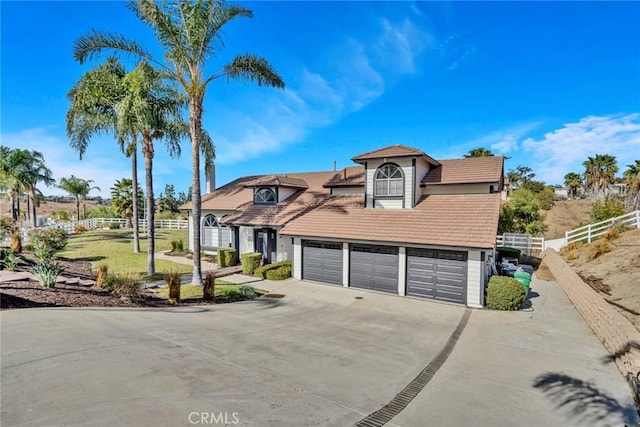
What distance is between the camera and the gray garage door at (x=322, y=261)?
15.3 metres

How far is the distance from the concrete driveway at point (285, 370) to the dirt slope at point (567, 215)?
1791 inches

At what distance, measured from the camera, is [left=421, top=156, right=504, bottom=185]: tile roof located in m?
15.3

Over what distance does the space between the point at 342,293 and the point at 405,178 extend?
20.5 feet

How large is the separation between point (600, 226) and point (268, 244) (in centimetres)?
2371

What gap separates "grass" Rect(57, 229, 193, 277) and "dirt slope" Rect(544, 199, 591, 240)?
160 feet

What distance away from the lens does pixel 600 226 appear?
22875 mm

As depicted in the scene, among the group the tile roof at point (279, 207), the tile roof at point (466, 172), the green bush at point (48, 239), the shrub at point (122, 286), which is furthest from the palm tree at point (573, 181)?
the green bush at point (48, 239)

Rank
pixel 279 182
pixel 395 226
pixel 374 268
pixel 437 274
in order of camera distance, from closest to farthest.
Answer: pixel 437 274, pixel 395 226, pixel 374 268, pixel 279 182

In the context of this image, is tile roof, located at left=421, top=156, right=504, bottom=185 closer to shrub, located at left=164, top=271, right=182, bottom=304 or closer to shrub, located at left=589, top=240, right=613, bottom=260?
shrub, located at left=589, top=240, right=613, bottom=260

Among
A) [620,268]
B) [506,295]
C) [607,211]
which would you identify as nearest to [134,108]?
[506,295]

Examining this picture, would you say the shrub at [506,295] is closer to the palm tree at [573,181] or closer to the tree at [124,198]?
the tree at [124,198]

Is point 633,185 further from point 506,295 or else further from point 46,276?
point 46,276

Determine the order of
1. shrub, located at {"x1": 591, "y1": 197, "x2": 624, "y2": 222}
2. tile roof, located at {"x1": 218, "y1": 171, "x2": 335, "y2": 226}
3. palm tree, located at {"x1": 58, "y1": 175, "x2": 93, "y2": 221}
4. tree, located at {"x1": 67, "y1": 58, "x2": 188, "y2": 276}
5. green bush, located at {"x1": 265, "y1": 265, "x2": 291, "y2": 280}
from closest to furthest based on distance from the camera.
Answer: tree, located at {"x1": 67, "y1": 58, "x2": 188, "y2": 276}
green bush, located at {"x1": 265, "y1": 265, "x2": 291, "y2": 280}
tile roof, located at {"x1": 218, "y1": 171, "x2": 335, "y2": 226}
shrub, located at {"x1": 591, "y1": 197, "x2": 624, "y2": 222}
palm tree, located at {"x1": 58, "y1": 175, "x2": 93, "y2": 221}

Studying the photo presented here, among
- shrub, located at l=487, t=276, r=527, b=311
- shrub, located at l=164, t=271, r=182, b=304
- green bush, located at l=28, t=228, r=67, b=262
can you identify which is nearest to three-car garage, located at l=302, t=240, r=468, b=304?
shrub, located at l=487, t=276, r=527, b=311
